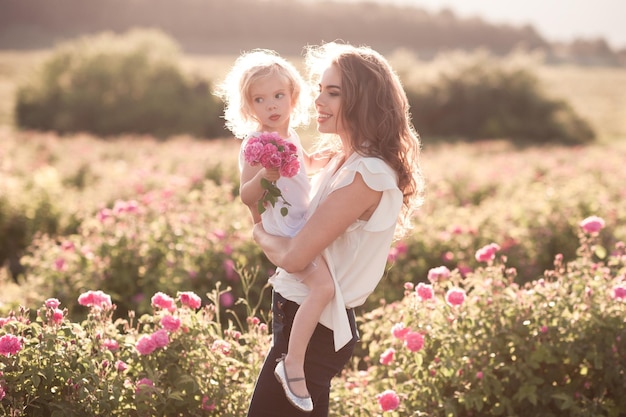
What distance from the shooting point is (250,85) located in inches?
112

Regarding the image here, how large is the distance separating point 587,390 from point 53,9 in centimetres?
5847

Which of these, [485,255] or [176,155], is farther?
[176,155]

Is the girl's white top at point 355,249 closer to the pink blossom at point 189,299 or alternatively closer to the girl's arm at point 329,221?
the girl's arm at point 329,221

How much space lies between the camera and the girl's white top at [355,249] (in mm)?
2316

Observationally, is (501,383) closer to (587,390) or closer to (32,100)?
(587,390)

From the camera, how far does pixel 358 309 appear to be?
5605 millimetres

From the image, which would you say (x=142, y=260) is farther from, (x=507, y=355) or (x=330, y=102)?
Result: (x=330, y=102)

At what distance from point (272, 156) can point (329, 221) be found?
0.29m

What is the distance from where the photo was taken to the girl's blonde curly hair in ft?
9.41

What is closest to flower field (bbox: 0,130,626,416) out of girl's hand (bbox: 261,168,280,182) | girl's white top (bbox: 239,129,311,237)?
girl's white top (bbox: 239,129,311,237)

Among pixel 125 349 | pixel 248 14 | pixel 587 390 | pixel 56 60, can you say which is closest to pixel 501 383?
pixel 587 390

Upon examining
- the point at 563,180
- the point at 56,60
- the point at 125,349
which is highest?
the point at 125,349

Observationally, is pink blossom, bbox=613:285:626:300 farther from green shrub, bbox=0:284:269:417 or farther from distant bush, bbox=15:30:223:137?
distant bush, bbox=15:30:223:137

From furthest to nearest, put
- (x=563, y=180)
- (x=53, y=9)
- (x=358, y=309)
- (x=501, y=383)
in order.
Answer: (x=53, y=9), (x=563, y=180), (x=358, y=309), (x=501, y=383)
